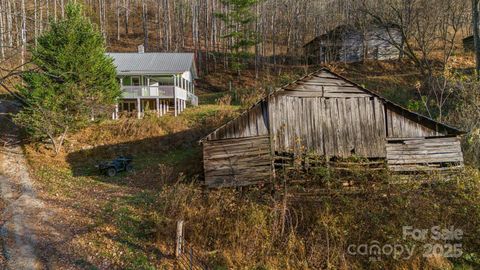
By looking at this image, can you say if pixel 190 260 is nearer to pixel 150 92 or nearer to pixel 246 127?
pixel 246 127

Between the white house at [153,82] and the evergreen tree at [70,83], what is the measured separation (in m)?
6.21

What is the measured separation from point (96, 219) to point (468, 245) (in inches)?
522

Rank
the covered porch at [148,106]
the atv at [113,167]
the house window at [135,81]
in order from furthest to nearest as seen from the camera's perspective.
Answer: the house window at [135,81], the covered porch at [148,106], the atv at [113,167]

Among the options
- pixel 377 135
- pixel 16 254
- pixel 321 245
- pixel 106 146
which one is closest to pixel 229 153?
pixel 321 245

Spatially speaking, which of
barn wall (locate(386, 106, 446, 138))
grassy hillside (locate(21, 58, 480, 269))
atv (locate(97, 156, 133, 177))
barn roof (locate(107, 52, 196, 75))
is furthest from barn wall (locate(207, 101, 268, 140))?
barn roof (locate(107, 52, 196, 75))

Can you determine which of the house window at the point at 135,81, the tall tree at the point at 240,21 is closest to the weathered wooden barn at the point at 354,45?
the tall tree at the point at 240,21

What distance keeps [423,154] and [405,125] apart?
5.24 feet

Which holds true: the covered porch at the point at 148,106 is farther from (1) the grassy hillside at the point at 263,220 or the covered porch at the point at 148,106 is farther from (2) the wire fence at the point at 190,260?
(2) the wire fence at the point at 190,260

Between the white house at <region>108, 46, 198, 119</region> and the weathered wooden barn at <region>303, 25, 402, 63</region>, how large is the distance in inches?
800

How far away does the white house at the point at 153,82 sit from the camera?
3005 cm

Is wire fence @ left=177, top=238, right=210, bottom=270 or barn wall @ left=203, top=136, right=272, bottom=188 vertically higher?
barn wall @ left=203, top=136, right=272, bottom=188

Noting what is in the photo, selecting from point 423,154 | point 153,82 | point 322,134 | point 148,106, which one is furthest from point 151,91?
point 423,154

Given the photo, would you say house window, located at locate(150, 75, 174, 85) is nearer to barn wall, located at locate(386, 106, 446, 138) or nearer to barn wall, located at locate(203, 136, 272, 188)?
barn wall, located at locate(203, 136, 272, 188)

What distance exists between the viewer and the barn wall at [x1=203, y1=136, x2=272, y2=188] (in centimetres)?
1455
